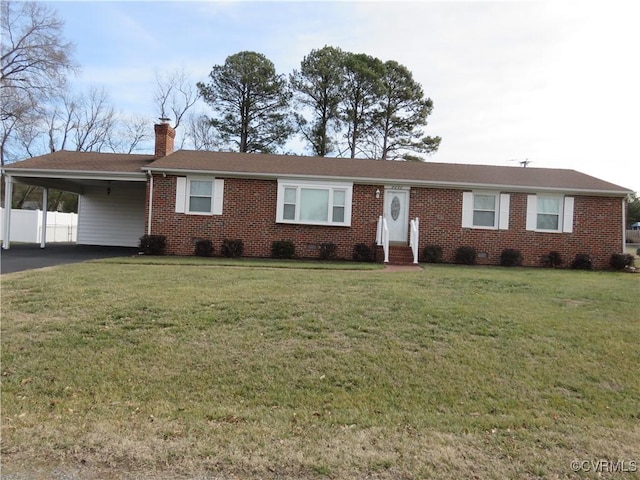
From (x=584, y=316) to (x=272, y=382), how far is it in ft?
15.7

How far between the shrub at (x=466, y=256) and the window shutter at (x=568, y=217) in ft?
10.6

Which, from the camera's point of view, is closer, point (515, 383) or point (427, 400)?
point (427, 400)

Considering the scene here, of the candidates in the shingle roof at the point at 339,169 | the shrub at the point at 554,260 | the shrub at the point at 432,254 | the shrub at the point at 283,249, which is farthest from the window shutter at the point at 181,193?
the shrub at the point at 554,260

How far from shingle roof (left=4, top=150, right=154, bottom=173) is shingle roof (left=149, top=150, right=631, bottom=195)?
4.93ft

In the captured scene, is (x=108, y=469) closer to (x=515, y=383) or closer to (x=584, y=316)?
(x=515, y=383)

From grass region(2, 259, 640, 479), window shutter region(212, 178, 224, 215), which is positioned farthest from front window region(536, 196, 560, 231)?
window shutter region(212, 178, 224, 215)

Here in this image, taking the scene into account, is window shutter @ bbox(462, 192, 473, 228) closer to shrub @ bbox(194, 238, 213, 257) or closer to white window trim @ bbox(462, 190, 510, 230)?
white window trim @ bbox(462, 190, 510, 230)

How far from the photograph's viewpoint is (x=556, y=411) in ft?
12.9

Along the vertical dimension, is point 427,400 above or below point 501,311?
below

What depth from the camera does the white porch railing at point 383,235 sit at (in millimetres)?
13664

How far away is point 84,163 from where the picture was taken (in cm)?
1644

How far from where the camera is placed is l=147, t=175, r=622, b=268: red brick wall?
579 inches

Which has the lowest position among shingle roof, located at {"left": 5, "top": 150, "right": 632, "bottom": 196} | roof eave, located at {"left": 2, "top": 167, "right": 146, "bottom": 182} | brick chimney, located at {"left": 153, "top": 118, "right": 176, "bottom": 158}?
roof eave, located at {"left": 2, "top": 167, "right": 146, "bottom": 182}

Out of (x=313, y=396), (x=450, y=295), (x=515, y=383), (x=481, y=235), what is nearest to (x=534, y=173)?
(x=481, y=235)
